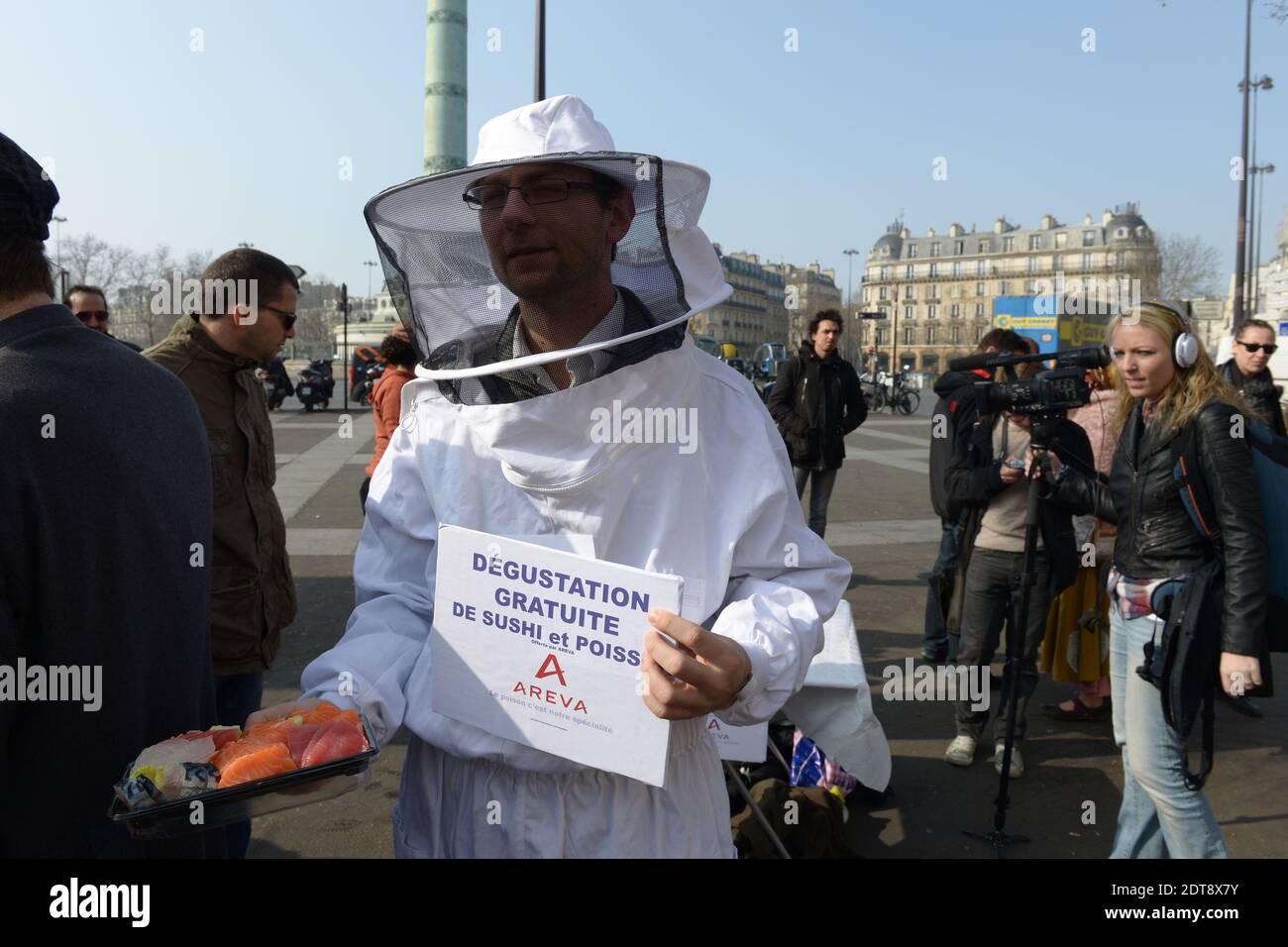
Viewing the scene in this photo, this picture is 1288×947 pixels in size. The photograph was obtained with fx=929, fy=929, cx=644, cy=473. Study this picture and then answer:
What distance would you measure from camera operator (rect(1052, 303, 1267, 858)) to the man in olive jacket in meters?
3.14

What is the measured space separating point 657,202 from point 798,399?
6.59 meters

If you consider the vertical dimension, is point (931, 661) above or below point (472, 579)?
below

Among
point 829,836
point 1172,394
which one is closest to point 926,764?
point 829,836

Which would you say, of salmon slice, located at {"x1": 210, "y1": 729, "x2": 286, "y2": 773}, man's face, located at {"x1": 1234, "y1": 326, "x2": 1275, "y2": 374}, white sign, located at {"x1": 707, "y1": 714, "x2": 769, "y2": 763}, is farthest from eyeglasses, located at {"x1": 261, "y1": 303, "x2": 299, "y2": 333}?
man's face, located at {"x1": 1234, "y1": 326, "x2": 1275, "y2": 374}

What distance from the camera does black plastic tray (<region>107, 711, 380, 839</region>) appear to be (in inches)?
53.6

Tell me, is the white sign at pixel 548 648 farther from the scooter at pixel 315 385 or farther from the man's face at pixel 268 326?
the scooter at pixel 315 385

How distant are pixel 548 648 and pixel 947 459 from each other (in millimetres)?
4574

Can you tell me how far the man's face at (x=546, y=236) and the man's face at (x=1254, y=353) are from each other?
766 centimetres

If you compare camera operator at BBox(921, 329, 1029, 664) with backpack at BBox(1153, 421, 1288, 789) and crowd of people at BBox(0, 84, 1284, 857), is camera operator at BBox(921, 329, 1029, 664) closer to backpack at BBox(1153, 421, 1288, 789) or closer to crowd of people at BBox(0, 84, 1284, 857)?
backpack at BBox(1153, 421, 1288, 789)

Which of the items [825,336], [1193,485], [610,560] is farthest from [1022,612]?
[825,336]

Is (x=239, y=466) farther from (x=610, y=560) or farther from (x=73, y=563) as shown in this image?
Answer: (x=610, y=560)

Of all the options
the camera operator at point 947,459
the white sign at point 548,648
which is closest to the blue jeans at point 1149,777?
the camera operator at point 947,459

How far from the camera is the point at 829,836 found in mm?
3678
